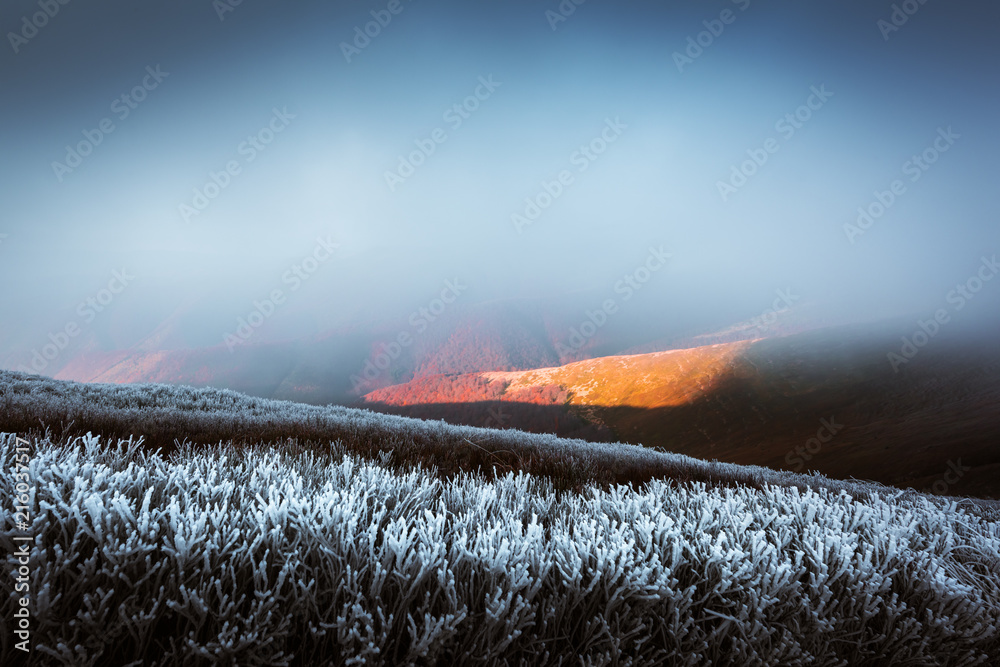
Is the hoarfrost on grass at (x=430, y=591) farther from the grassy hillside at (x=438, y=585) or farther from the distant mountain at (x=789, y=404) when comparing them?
the distant mountain at (x=789, y=404)

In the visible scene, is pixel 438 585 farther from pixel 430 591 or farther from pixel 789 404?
pixel 789 404

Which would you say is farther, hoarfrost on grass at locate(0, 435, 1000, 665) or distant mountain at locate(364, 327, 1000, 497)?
distant mountain at locate(364, 327, 1000, 497)

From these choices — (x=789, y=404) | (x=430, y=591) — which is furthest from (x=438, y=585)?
(x=789, y=404)

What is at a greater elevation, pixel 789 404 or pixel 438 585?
pixel 438 585

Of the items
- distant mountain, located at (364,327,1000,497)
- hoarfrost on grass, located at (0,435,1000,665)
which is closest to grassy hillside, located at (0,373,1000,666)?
hoarfrost on grass, located at (0,435,1000,665)

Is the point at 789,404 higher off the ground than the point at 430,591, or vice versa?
the point at 430,591

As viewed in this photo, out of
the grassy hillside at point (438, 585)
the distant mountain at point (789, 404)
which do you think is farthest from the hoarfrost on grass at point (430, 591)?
the distant mountain at point (789, 404)

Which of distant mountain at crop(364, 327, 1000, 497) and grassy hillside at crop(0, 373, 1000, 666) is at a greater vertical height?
grassy hillside at crop(0, 373, 1000, 666)

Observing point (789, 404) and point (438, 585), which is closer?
point (438, 585)

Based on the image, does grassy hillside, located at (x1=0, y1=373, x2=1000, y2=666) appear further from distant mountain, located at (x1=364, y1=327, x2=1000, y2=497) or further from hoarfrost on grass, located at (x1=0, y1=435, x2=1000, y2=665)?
distant mountain, located at (x1=364, y1=327, x2=1000, y2=497)

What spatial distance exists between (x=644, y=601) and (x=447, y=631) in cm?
79

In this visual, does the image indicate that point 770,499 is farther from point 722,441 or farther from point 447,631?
point 722,441

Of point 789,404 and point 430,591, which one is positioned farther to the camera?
point 789,404

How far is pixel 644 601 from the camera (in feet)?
4.84
